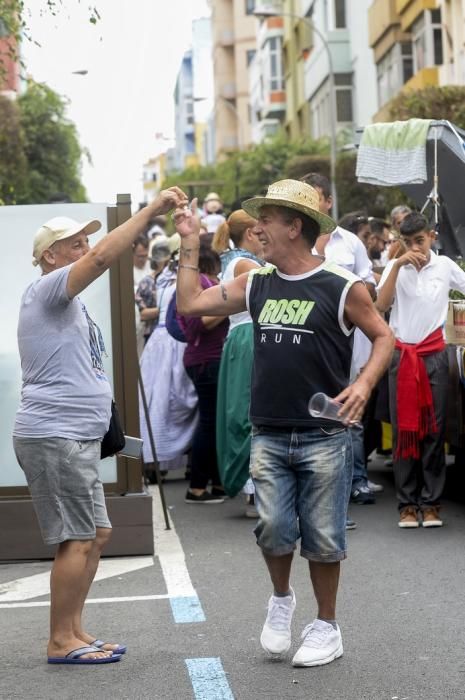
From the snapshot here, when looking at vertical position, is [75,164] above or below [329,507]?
above

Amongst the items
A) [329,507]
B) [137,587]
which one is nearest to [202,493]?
[137,587]

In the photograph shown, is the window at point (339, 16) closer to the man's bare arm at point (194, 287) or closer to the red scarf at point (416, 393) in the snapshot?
the red scarf at point (416, 393)

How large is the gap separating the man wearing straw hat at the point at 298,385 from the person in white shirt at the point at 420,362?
11.3 feet

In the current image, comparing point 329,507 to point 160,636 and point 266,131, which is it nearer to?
point 160,636

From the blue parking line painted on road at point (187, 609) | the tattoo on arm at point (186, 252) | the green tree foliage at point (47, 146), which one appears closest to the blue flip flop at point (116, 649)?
the blue parking line painted on road at point (187, 609)

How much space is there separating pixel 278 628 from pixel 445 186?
6.45 m

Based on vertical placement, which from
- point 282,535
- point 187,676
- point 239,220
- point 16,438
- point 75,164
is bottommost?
point 187,676

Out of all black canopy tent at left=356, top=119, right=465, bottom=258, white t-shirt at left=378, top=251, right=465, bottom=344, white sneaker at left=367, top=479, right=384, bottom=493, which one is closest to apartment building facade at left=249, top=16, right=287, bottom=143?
black canopy tent at left=356, top=119, right=465, bottom=258

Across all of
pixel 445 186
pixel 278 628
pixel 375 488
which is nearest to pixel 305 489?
pixel 278 628

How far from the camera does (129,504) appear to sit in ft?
28.5

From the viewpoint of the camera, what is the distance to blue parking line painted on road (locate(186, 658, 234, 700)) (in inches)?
219

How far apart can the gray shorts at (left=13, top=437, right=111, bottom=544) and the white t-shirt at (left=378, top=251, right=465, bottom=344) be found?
376 cm

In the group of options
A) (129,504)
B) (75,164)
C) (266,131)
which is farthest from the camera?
(266,131)

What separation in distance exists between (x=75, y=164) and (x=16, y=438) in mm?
54416
